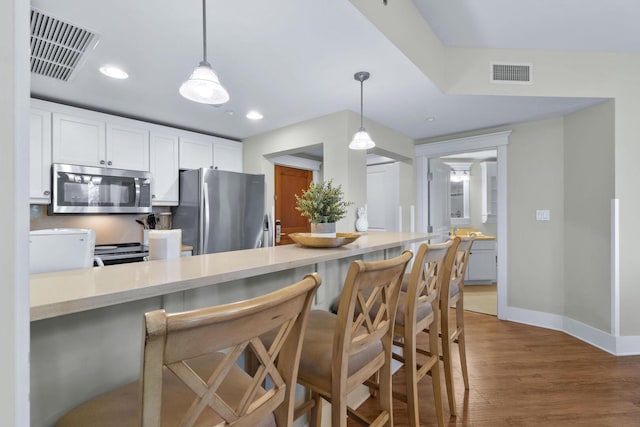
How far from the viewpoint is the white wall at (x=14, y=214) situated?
41cm

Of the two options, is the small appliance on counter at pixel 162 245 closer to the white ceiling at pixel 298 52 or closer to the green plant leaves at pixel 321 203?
the green plant leaves at pixel 321 203

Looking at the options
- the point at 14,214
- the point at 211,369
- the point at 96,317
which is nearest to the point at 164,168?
the point at 96,317

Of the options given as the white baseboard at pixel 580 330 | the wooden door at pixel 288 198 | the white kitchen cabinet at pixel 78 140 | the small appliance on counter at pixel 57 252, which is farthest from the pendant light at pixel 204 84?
the white baseboard at pixel 580 330

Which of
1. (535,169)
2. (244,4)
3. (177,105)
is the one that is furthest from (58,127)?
(535,169)

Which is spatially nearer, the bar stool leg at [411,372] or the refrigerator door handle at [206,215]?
the bar stool leg at [411,372]

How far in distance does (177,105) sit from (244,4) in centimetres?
159

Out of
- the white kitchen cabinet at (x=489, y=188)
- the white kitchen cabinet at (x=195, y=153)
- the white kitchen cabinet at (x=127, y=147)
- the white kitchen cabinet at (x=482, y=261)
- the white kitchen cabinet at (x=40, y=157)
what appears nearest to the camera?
the white kitchen cabinet at (x=40, y=157)

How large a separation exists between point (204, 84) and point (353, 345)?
1.21 metres

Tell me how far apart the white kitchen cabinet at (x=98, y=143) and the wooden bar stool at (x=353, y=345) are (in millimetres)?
2757

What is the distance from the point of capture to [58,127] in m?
2.62

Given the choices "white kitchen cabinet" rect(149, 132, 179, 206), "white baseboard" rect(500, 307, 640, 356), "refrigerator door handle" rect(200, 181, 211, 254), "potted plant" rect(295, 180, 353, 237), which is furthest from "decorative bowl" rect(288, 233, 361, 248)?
"white baseboard" rect(500, 307, 640, 356)

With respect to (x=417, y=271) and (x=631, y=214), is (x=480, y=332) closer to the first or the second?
(x=631, y=214)

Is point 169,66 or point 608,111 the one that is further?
point 608,111

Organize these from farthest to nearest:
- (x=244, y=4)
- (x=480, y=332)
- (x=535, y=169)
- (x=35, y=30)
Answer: (x=535, y=169) < (x=480, y=332) < (x=35, y=30) < (x=244, y=4)
